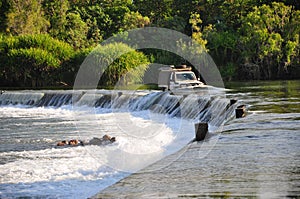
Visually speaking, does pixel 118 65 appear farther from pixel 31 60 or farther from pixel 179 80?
pixel 179 80

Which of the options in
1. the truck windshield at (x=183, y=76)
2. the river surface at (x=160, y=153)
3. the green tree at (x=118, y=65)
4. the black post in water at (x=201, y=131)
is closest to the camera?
the river surface at (x=160, y=153)

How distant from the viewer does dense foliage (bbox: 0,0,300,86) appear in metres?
45.4

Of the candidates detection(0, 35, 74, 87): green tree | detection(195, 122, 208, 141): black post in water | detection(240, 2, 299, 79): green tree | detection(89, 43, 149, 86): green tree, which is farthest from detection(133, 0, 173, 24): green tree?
detection(195, 122, 208, 141): black post in water

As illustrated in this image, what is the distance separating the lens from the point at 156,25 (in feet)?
177

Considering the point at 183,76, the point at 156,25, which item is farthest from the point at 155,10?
the point at 183,76

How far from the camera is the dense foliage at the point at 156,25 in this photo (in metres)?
45.4

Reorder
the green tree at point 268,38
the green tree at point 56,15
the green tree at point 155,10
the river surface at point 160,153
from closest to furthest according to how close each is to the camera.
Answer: the river surface at point 160,153
the green tree at point 268,38
the green tree at point 56,15
the green tree at point 155,10

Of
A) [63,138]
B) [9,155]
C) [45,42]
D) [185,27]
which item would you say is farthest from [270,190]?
[185,27]

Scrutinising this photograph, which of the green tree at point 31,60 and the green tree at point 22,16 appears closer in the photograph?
the green tree at point 31,60

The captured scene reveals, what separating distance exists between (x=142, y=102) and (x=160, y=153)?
38.8ft

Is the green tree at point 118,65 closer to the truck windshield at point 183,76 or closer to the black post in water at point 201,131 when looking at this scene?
the truck windshield at point 183,76

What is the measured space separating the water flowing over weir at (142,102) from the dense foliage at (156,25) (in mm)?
10185

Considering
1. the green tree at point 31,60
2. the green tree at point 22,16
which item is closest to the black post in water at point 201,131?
the green tree at point 31,60

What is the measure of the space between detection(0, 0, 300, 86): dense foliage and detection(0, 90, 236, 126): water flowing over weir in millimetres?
10185
